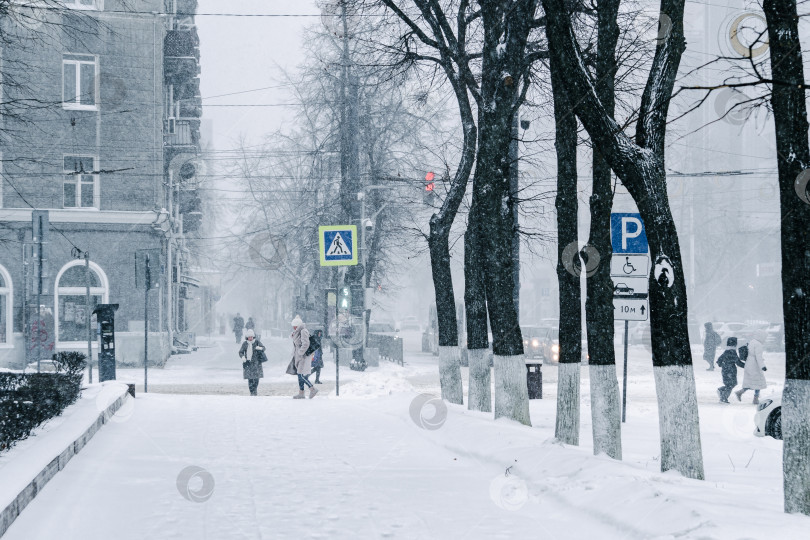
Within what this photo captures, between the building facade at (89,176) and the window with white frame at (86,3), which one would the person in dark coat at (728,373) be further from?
the window with white frame at (86,3)

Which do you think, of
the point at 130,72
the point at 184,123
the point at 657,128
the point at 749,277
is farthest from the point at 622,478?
the point at 749,277

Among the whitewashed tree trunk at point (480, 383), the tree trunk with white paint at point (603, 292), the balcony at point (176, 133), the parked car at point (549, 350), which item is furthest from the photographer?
the parked car at point (549, 350)

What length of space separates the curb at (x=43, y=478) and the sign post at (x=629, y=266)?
7.02 metres

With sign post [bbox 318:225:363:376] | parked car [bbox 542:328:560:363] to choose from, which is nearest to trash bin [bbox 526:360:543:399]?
sign post [bbox 318:225:363:376]

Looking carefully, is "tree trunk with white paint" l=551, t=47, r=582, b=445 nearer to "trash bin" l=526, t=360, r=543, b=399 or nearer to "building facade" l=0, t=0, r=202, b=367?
"trash bin" l=526, t=360, r=543, b=399

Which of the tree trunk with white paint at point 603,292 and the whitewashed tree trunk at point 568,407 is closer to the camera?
the tree trunk with white paint at point 603,292

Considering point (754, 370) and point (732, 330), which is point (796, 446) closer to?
point (754, 370)

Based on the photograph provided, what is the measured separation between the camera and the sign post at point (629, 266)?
13.0m

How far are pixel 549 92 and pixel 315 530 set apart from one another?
39.7 ft

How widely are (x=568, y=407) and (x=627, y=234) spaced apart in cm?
296

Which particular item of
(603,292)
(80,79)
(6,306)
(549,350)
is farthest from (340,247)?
(549,350)

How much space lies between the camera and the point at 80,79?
32750 millimetres

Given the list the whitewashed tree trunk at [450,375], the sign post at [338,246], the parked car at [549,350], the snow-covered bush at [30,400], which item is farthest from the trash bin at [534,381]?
the parked car at [549,350]

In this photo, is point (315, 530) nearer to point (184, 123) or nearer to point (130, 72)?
point (130, 72)
